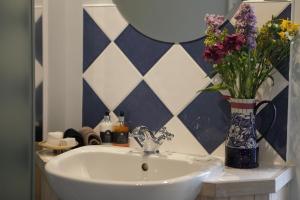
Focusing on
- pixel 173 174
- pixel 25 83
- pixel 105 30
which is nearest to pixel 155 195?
pixel 173 174

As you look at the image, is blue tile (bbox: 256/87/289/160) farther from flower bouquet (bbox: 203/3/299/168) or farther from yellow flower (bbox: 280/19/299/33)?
yellow flower (bbox: 280/19/299/33)

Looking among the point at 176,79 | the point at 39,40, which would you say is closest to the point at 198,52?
the point at 176,79

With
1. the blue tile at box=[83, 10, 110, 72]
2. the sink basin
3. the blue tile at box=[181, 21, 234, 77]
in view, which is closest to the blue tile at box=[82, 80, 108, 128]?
the blue tile at box=[83, 10, 110, 72]

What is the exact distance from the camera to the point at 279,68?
5.26ft

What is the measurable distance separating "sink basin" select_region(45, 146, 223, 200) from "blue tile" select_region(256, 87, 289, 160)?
21cm

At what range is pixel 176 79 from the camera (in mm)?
1781

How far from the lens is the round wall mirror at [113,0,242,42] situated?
67.8 inches

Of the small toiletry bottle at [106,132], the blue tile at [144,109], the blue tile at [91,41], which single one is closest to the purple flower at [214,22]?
the blue tile at [144,109]

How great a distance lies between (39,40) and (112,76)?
0.33 metres

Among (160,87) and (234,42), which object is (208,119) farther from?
(234,42)

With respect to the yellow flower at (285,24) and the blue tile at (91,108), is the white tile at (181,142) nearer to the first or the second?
the blue tile at (91,108)

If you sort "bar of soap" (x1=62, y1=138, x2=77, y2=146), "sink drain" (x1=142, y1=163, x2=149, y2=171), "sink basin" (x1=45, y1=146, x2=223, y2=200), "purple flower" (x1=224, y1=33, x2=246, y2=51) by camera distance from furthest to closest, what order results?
"bar of soap" (x1=62, y1=138, x2=77, y2=146)
"sink drain" (x1=142, y1=163, x2=149, y2=171)
"purple flower" (x1=224, y1=33, x2=246, y2=51)
"sink basin" (x1=45, y1=146, x2=223, y2=200)

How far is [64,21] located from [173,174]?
82 cm

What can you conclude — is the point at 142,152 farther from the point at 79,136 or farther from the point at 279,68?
the point at 279,68
